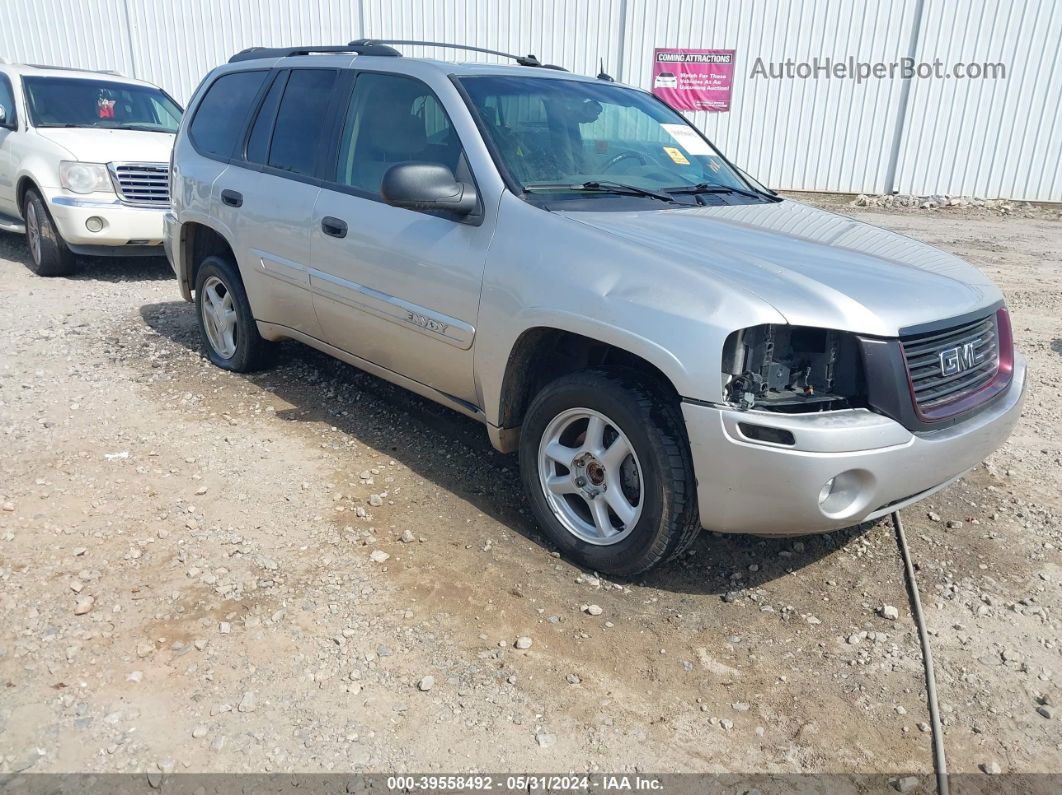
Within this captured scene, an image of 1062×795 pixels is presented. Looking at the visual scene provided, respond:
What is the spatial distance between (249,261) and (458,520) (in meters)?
2.17

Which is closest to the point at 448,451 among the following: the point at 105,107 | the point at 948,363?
the point at 948,363

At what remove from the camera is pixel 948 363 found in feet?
9.68

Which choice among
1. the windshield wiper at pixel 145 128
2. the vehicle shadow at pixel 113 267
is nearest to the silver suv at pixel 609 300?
the vehicle shadow at pixel 113 267

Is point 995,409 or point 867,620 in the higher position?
point 995,409

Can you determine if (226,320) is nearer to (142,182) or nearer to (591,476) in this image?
(591,476)

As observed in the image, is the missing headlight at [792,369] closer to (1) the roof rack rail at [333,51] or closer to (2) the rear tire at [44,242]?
(1) the roof rack rail at [333,51]

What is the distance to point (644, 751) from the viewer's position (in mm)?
2451

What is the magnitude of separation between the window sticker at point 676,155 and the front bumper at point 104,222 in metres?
5.56

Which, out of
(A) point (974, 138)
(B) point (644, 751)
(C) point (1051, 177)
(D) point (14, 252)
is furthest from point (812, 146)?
(B) point (644, 751)

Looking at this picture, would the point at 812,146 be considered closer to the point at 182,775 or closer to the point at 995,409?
the point at 995,409

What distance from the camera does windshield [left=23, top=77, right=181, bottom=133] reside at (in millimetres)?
8289

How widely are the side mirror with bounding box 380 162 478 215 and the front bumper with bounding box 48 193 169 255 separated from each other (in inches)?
212

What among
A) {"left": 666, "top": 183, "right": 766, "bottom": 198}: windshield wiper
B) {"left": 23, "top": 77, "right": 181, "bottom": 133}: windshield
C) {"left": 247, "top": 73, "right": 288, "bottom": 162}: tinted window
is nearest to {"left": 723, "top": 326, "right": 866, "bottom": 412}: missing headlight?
{"left": 666, "top": 183, "right": 766, "bottom": 198}: windshield wiper

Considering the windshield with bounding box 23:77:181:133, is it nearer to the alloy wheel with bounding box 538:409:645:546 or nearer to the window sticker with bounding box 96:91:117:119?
the window sticker with bounding box 96:91:117:119
